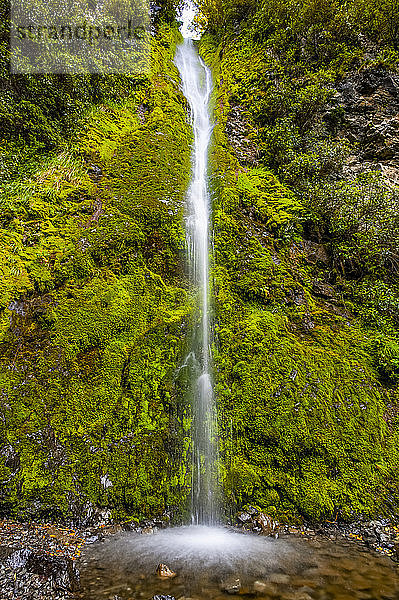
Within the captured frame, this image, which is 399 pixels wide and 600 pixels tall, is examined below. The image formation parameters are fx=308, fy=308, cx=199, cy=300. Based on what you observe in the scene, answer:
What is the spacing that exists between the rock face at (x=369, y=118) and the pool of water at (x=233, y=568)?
795 centimetres

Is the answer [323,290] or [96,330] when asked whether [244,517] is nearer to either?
[96,330]

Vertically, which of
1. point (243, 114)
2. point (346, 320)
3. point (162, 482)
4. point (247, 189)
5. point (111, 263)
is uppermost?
point (243, 114)

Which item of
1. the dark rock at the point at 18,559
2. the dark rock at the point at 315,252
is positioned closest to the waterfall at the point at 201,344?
the dark rock at the point at 18,559

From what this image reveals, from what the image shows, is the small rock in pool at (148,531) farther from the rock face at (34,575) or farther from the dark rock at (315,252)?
the dark rock at (315,252)

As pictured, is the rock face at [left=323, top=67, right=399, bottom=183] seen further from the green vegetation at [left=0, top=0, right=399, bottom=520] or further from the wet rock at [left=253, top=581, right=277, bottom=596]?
the wet rock at [left=253, top=581, right=277, bottom=596]

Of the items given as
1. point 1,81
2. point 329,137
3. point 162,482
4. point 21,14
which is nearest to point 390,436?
point 162,482

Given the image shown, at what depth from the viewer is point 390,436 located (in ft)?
15.2

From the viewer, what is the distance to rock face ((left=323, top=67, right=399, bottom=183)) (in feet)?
26.9

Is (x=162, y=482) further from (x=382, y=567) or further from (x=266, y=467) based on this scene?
(x=382, y=567)

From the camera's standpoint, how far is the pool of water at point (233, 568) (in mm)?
2609

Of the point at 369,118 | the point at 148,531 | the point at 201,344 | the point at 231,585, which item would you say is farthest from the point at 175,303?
the point at 369,118

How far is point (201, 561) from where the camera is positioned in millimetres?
3084

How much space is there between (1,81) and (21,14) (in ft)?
5.31

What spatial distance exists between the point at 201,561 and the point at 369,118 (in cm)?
1070
